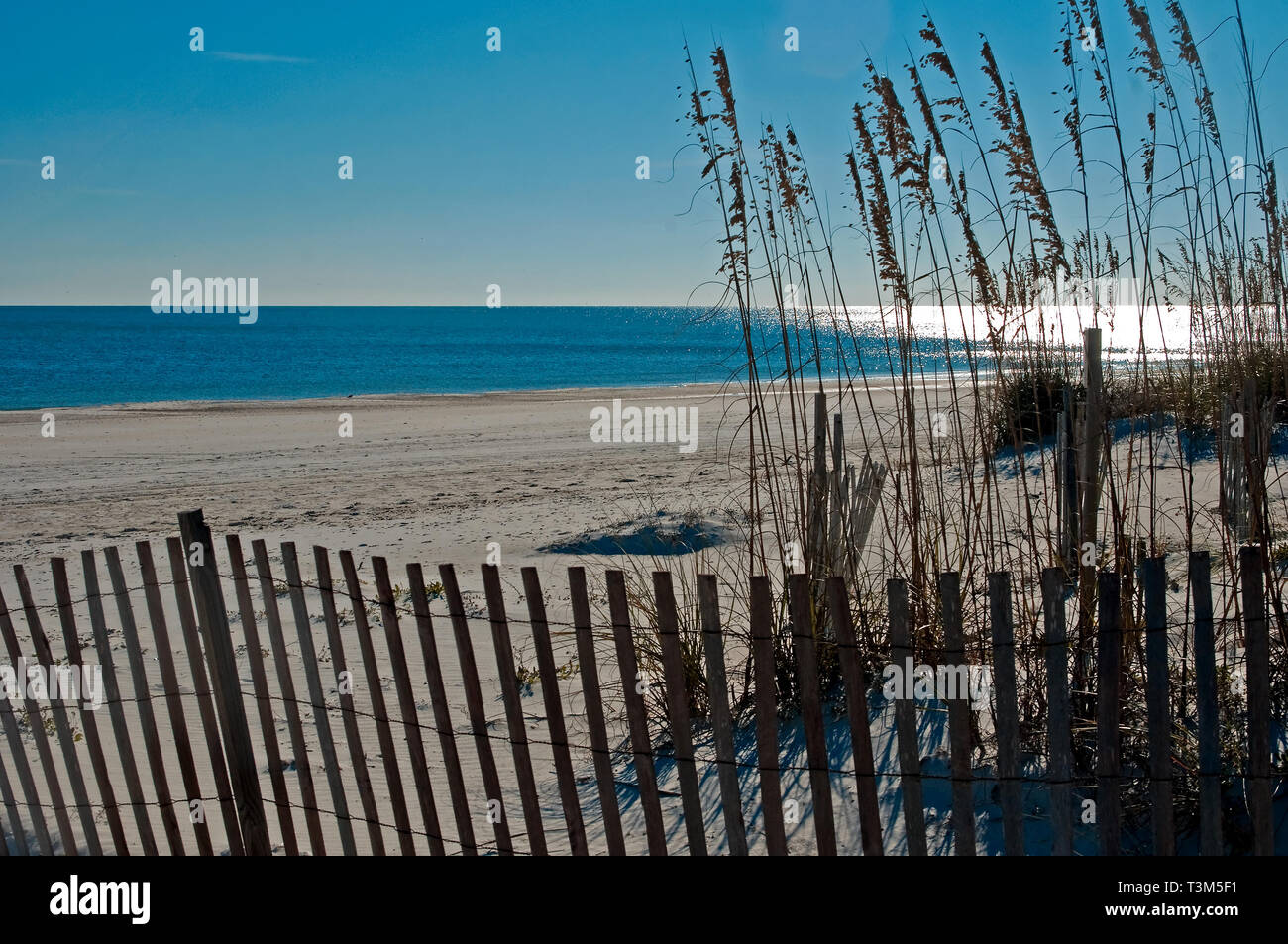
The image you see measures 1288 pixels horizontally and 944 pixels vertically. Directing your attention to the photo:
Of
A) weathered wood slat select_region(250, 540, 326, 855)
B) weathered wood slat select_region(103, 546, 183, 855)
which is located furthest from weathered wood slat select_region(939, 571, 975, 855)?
weathered wood slat select_region(103, 546, 183, 855)

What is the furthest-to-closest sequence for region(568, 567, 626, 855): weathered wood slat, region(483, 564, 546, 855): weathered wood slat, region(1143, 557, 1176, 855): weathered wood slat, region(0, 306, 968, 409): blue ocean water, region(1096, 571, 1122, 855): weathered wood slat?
region(0, 306, 968, 409): blue ocean water, region(483, 564, 546, 855): weathered wood slat, region(568, 567, 626, 855): weathered wood slat, region(1096, 571, 1122, 855): weathered wood slat, region(1143, 557, 1176, 855): weathered wood slat

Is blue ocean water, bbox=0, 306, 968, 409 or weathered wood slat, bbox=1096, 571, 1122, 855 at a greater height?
blue ocean water, bbox=0, 306, 968, 409

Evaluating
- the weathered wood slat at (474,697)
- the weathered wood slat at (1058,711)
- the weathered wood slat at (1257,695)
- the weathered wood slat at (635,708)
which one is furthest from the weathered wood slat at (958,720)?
the weathered wood slat at (474,697)

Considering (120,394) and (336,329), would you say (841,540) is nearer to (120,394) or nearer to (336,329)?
(120,394)

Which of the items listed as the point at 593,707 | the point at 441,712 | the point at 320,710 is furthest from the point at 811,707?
the point at 320,710

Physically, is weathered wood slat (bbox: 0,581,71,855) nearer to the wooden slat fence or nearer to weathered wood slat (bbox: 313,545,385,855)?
the wooden slat fence

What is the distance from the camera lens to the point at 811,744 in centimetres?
213

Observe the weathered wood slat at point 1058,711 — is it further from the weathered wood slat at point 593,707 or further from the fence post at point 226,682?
the fence post at point 226,682

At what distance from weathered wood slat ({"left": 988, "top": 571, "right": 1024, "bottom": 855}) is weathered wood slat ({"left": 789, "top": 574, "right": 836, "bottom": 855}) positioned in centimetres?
37

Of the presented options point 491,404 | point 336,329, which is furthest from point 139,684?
point 336,329

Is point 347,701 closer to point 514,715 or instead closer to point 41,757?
point 514,715

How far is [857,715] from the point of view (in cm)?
209

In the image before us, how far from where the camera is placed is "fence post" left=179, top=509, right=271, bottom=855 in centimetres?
257

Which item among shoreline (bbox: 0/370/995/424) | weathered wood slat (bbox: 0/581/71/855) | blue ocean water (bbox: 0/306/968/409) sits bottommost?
weathered wood slat (bbox: 0/581/71/855)
